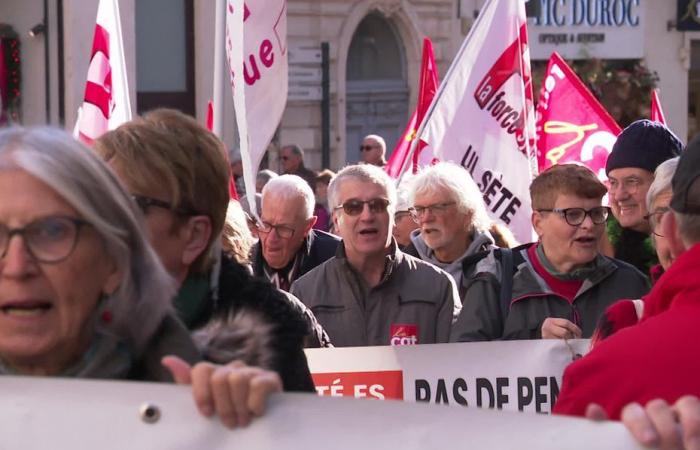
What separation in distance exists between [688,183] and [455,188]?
150 inches

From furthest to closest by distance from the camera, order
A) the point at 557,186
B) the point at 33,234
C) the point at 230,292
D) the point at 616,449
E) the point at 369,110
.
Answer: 1. the point at 369,110
2. the point at 557,186
3. the point at 230,292
4. the point at 33,234
5. the point at 616,449

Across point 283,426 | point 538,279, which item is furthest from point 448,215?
point 283,426

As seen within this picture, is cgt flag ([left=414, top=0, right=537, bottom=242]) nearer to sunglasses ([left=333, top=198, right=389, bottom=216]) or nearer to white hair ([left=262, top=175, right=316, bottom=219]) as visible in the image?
white hair ([left=262, top=175, right=316, bottom=219])

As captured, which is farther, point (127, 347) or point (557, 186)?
point (557, 186)

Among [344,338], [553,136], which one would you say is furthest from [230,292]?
[553,136]

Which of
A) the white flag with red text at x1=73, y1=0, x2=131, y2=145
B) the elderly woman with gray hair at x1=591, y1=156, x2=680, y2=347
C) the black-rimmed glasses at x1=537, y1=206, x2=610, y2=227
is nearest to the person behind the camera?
the elderly woman with gray hair at x1=591, y1=156, x2=680, y2=347

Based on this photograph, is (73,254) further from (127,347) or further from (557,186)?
(557,186)

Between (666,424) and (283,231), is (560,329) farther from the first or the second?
(666,424)

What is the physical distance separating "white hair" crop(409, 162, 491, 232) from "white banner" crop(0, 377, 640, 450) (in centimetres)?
416

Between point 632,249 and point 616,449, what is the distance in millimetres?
3983

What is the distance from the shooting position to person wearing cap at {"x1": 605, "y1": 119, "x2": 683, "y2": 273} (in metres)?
6.01

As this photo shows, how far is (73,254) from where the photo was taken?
2369 mm

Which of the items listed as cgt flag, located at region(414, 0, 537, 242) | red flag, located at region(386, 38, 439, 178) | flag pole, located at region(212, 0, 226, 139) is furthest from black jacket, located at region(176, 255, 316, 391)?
red flag, located at region(386, 38, 439, 178)

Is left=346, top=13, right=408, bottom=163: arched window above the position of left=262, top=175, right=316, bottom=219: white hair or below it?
above
